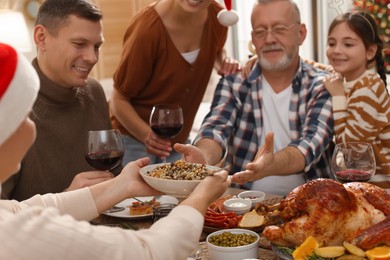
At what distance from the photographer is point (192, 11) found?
277 cm

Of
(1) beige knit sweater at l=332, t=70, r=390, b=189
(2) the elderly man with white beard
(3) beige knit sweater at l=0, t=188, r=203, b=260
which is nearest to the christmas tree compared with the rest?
(2) the elderly man with white beard

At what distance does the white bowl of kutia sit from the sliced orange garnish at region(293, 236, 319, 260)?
0.35 metres

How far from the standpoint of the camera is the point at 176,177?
63.2 inches

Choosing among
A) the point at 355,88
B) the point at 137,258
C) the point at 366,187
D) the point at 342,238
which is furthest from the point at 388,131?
Result: the point at 137,258

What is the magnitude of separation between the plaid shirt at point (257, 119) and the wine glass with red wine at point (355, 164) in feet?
1.85

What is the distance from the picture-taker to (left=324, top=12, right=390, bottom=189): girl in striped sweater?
7.99ft

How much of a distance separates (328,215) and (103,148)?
0.81 meters

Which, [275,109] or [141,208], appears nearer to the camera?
[141,208]

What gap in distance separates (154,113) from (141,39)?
82 centimetres

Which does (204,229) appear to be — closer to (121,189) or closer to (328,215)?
(121,189)

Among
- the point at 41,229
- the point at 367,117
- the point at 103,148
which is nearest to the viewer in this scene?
the point at 41,229

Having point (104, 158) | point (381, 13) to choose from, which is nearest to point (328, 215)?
point (104, 158)

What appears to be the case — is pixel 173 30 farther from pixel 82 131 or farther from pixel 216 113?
pixel 82 131

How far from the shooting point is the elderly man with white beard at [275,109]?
2.50m
